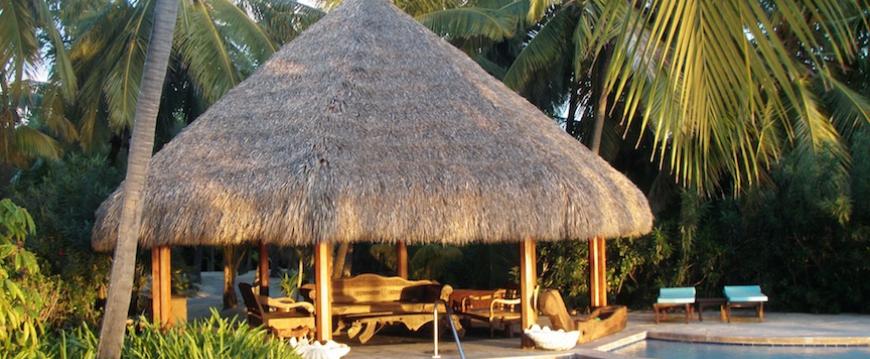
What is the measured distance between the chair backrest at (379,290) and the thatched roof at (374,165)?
2.78 m

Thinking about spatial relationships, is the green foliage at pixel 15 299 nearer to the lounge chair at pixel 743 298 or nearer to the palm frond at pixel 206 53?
the palm frond at pixel 206 53

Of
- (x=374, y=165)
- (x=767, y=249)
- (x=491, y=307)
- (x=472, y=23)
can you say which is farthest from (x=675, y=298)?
(x=472, y=23)

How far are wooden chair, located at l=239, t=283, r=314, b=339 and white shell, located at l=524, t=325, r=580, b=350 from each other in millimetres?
2357

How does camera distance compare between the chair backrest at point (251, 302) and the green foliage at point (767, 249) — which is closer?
the chair backrest at point (251, 302)

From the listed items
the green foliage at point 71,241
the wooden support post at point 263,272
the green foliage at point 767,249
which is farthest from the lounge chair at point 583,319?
the green foliage at point 71,241

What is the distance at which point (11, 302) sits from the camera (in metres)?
6.96

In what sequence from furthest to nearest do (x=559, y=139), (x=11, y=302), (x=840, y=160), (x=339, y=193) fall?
(x=840, y=160)
(x=559, y=139)
(x=339, y=193)
(x=11, y=302)

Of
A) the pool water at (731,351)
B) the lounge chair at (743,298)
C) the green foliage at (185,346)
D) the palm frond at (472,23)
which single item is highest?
the palm frond at (472,23)

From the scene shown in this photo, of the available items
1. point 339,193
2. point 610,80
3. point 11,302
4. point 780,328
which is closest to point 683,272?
point 780,328

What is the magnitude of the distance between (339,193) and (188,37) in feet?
26.0

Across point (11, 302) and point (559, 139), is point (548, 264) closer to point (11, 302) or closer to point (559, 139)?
point (559, 139)

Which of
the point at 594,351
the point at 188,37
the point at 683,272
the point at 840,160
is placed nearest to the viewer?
the point at 594,351

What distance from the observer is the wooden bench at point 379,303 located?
11.0 meters

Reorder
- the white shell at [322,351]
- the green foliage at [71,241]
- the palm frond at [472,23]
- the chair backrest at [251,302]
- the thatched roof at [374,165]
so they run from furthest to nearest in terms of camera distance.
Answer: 1. the palm frond at [472,23]
2. the green foliage at [71,241]
3. the chair backrest at [251,302]
4. the thatched roof at [374,165]
5. the white shell at [322,351]
